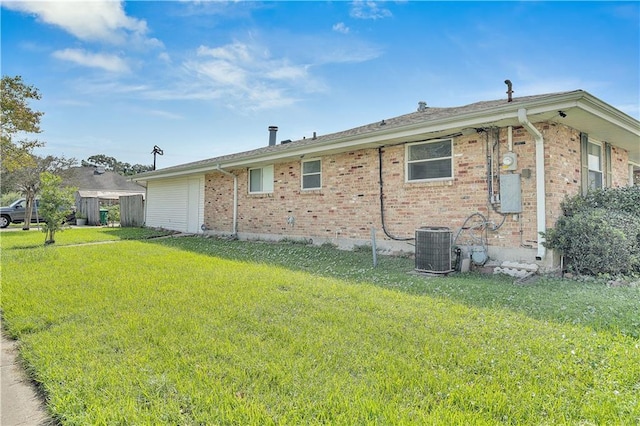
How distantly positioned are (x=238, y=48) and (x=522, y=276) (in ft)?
28.3

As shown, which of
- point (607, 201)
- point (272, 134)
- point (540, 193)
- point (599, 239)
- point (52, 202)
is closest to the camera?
point (599, 239)

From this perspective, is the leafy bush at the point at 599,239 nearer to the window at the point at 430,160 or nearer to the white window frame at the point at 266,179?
the window at the point at 430,160

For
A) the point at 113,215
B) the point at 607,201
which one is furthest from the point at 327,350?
the point at 113,215

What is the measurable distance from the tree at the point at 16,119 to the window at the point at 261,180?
966cm

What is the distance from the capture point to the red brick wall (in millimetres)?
6594

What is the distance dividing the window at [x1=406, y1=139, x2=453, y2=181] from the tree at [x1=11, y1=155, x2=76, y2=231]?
1614 cm

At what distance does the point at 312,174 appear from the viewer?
10.6 m

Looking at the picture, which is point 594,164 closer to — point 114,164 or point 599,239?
point 599,239

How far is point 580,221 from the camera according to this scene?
20.0 ft

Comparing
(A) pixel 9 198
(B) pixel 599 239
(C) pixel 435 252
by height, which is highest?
(A) pixel 9 198

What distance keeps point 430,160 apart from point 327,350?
19.8 ft

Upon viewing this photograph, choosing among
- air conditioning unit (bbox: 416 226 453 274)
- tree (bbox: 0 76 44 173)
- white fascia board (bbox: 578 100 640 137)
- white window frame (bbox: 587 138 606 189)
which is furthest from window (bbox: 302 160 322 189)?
tree (bbox: 0 76 44 173)

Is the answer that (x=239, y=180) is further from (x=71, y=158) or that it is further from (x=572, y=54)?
(x=71, y=158)

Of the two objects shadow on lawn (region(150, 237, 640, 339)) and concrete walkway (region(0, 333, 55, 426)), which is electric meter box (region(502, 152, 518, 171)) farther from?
concrete walkway (region(0, 333, 55, 426))
